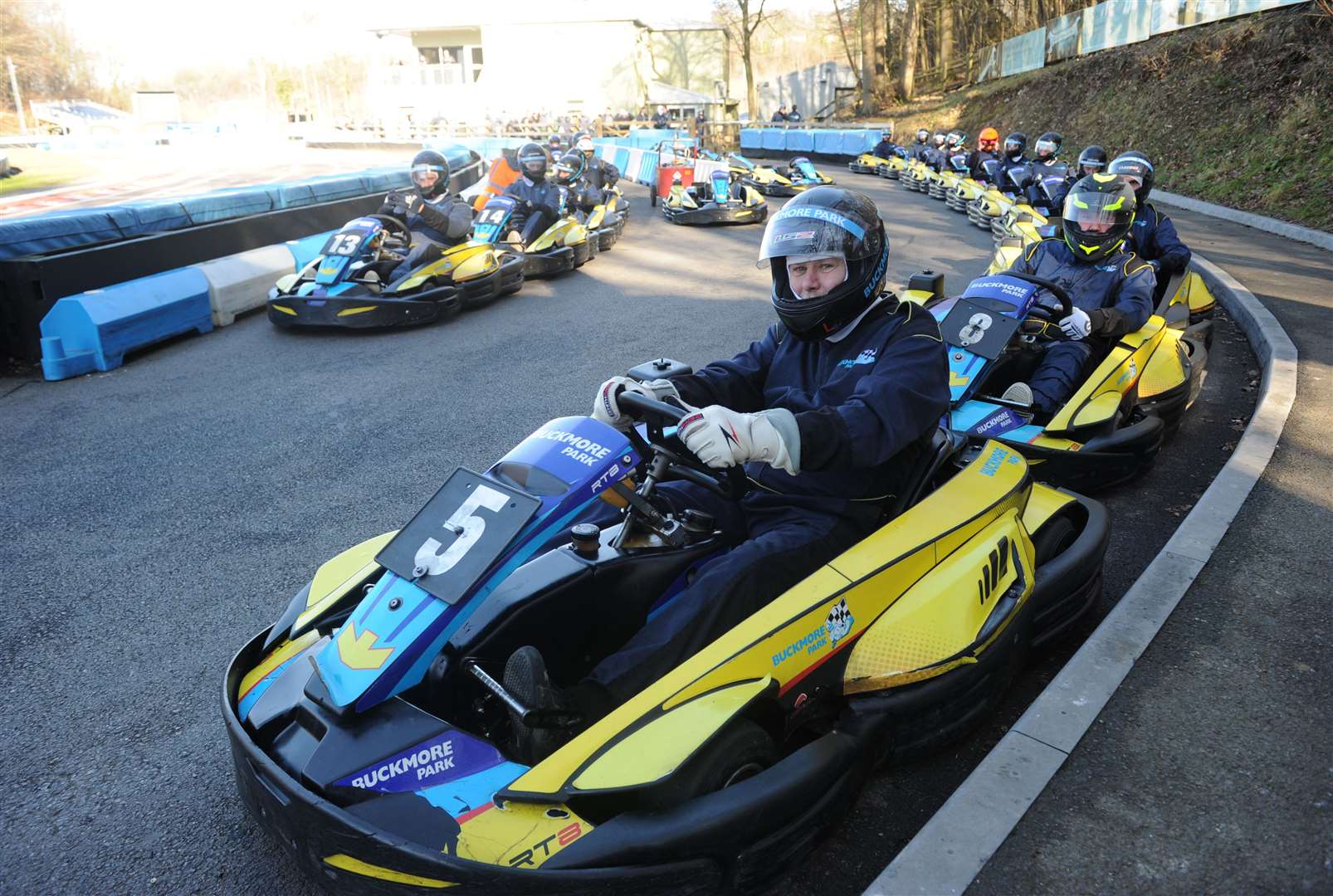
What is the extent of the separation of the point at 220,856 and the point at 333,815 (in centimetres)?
72

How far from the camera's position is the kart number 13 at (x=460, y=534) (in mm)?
2666

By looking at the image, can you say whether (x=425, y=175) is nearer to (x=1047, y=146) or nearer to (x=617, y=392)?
(x=617, y=392)

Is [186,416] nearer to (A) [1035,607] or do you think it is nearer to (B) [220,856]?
(B) [220,856]

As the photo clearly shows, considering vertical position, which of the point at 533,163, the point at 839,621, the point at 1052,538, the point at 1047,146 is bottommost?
the point at 1052,538

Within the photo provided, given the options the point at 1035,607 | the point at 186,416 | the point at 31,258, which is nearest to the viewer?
the point at 1035,607

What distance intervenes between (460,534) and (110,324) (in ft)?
20.8

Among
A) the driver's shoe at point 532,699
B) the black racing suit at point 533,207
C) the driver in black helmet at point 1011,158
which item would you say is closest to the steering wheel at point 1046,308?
the driver's shoe at point 532,699

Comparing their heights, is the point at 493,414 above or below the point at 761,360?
below

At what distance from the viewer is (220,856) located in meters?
2.56

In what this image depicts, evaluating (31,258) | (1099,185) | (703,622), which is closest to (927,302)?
(1099,185)

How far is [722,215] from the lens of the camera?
48.6 feet

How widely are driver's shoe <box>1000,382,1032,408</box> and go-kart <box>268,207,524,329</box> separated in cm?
549

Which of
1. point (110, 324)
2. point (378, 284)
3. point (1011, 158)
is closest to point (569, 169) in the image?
point (378, 284)

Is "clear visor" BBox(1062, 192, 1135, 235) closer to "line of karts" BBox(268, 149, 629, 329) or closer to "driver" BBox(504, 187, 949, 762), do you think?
"driver" BBox(504, 187, 949, 762)
